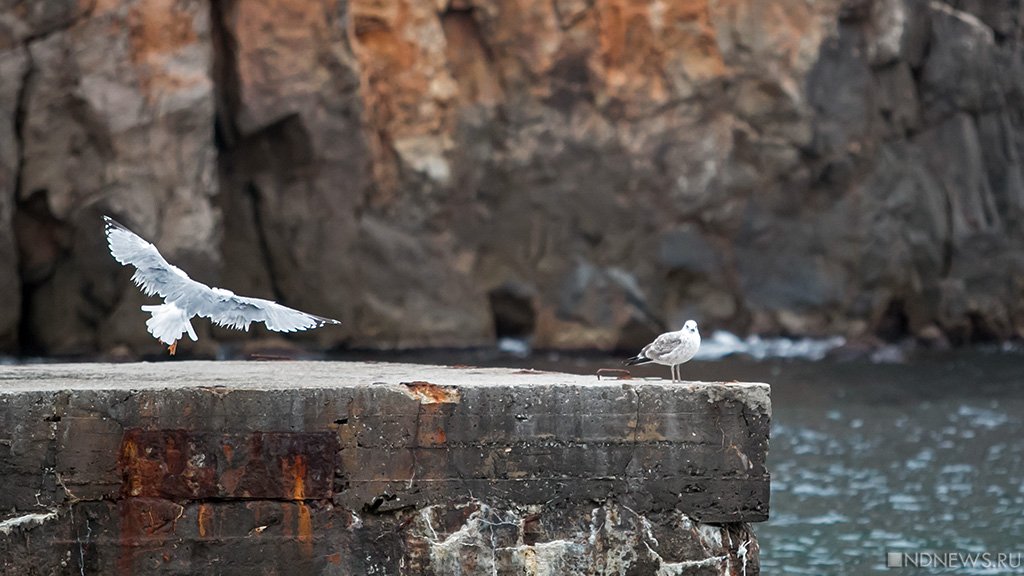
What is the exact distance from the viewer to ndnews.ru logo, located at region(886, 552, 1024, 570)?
1178cm

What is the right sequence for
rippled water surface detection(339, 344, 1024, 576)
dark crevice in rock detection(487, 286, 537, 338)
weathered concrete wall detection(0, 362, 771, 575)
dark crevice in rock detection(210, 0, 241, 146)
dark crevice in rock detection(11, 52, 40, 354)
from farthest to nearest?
1. dark crevice in rock detection(487, 286, 537, 338)
2. dark crevice in rock detection(210, 0, 241, 146)
3. dark crevice in rock detection(11, 52, 40, 354)
4. rippled water surface detection(339, 344, 1024, 576)
5. weathered concrete wall detection(0, 362, 771, 575)

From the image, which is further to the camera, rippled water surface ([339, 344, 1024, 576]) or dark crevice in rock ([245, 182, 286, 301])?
dark crevice in rock ([245, 182, 286, 301])

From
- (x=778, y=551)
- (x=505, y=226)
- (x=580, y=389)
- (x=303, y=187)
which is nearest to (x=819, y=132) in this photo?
(x=505, y=226)

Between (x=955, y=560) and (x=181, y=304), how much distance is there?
6.81m

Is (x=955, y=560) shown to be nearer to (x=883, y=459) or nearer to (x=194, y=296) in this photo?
(x=883, y=459)

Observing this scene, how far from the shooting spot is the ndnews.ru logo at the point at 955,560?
464 inches

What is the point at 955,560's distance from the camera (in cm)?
1198

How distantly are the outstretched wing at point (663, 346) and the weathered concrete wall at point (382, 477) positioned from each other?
0.49m

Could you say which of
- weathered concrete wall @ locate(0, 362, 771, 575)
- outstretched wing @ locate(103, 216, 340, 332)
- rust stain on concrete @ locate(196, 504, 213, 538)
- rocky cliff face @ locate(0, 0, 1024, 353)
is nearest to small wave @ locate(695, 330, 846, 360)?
rocky cliff face @ locate(0, 0, 1024, 353)

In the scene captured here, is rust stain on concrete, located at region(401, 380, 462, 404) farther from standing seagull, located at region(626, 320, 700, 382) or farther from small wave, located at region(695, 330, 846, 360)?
small wave, located at region(695, 330, 846, 360)

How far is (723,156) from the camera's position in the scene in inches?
1172

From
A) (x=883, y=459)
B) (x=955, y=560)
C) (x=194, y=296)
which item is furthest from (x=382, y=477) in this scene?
(x=883, y=459)

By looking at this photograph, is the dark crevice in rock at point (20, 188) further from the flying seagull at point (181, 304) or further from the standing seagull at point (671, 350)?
the standing seagull at point (671, 350)

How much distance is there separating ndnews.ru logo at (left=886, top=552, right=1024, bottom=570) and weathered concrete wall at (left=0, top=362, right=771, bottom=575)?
200 inches
